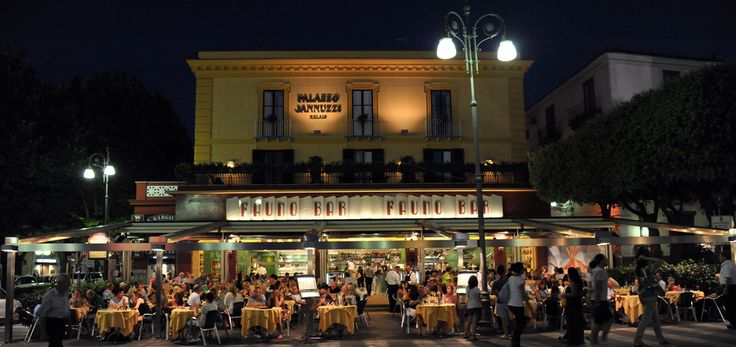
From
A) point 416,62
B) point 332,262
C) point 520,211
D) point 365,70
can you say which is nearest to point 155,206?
point 332,262

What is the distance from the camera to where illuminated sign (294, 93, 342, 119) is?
87.8 ft

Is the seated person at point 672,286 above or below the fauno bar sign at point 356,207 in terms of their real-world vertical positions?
below

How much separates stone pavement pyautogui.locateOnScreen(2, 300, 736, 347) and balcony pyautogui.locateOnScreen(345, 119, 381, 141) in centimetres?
1122

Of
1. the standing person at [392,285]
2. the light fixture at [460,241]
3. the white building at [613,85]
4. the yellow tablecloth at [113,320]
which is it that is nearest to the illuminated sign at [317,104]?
the standing person at [392,285]

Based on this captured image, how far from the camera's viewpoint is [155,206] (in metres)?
27.0

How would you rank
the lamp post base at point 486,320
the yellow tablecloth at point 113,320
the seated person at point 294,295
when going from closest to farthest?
1. the yellow tablecloth at point 113,320
2. the lamp post base at point 486,320
3. the seated person at point 294,295

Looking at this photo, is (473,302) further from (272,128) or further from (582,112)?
(582,112)

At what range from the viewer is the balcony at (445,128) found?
26891mm

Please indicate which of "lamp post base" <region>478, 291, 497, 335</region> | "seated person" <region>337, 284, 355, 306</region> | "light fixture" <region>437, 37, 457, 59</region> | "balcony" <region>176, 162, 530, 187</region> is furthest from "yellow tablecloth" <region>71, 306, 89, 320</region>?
"light fixture" <region>437, 37, 457, 59</region>

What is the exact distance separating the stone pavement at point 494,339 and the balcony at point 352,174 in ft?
29.7

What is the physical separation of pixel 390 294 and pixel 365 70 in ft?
33.7

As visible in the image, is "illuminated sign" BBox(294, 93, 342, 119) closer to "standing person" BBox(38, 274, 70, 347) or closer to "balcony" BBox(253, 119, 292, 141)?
"balcony" BBox(253, 119, 292, 141)

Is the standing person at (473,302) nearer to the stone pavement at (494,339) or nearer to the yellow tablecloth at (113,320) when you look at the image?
the stone pavement at (494,339)

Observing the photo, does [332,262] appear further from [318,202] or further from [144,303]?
[144,303]
